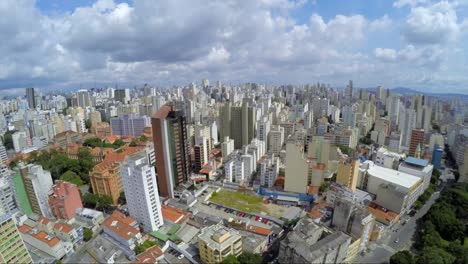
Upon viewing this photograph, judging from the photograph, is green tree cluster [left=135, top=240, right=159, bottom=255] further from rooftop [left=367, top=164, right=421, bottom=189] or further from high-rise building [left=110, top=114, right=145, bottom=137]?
high-rise building [left=110, top=114, right=145, bottom=137]

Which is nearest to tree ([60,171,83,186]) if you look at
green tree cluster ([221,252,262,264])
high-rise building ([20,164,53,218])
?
high-rise building ([20,164,53,218])

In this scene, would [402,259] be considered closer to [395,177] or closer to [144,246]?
[395,177]


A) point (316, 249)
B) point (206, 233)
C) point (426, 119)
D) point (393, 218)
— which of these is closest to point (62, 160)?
point (206, 233)

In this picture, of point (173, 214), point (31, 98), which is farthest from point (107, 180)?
point (31, 98)

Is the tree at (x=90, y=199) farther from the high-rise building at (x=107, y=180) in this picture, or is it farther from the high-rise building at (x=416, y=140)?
the high-rise building at (x=416, y=140)

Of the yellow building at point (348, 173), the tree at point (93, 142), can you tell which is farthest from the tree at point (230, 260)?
the tree at point (93, 142)

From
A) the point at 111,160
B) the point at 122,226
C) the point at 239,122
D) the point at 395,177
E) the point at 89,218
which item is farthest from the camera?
the point at 239,122

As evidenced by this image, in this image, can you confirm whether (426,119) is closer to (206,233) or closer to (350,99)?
(350,99)
